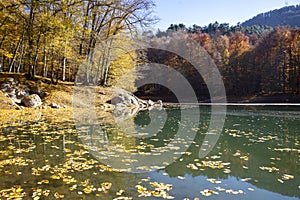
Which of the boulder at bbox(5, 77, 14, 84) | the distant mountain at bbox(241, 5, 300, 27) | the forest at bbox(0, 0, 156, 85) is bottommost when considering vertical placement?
the boulder at bbox(5, 77, 14, 84)

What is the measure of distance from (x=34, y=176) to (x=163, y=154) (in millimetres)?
2692

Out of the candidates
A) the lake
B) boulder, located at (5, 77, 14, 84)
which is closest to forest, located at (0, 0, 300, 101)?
boulder, located at (5, 77, 14, 84)

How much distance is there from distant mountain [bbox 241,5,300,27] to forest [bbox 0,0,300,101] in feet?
372

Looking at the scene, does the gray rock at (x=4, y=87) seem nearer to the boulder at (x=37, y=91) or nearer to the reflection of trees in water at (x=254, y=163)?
the boulder at (x=37, y=91)

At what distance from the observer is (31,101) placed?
51.0 feet

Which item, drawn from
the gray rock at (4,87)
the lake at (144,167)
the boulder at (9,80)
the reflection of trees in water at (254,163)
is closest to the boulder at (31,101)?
the gray rock at (4,87)

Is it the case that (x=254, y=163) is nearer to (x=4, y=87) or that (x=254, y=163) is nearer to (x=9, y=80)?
(x=4, y=87)

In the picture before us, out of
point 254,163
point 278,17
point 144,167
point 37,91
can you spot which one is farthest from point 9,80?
Result: point 278,17

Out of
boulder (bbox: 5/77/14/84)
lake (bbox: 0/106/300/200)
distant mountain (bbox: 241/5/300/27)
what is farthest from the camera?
distant mountain (bbox: 241/5/300/27)

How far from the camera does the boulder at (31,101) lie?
15505 millimetres

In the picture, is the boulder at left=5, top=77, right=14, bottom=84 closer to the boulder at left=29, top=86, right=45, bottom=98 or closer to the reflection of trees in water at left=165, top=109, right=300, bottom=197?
the boulder at left=29, top=86, right=45, bottom=98

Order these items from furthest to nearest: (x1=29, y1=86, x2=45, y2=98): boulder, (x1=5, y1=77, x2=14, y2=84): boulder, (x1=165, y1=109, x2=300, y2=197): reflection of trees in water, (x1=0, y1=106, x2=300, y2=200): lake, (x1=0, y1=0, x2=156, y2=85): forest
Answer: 1. (x1=29, y1=86, x2=45, y2=98): boulder
2. (x1=5, y1=77, x2=14, y2=84): boulder
3. (x1=0, y1=0, x2=156, y2=85): forest
4. (x1=165, y1=109, x2=300, y2=197): reflection of trees in water
5. (x1=0, y1=106, x2=300, y2=200): lake

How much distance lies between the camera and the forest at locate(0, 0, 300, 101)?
1593 cm

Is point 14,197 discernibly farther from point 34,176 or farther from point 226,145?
point 226,145
